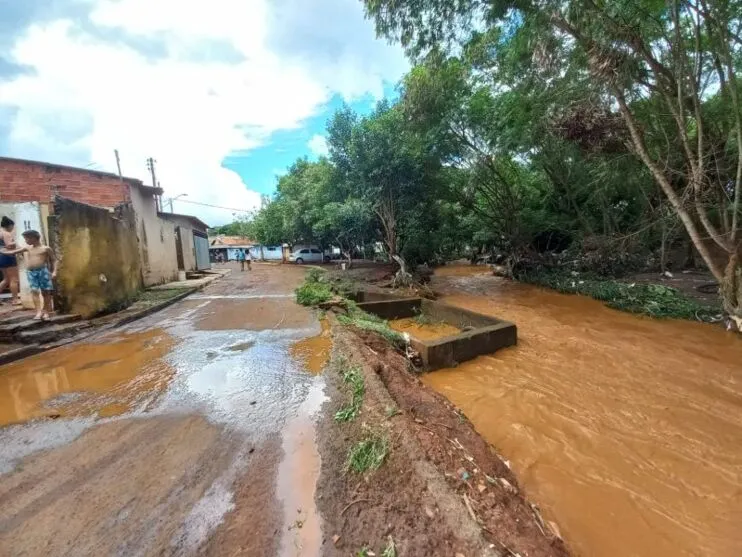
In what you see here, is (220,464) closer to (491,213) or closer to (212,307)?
(212,307)

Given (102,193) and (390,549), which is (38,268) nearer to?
(390,549)

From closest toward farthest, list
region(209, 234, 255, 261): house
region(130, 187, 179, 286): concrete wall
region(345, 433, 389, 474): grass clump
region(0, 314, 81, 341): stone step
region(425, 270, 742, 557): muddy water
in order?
region(345, 433, 389, 474): grass clump, region(425, 270, 742, 557): muddy water, region(0, 314, 81, 341): stone step, region(130, 187, 179, 286): concrete wall, region(209, 234, 255, 261): house

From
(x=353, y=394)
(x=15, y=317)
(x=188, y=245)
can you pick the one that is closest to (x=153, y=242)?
(x=188, y=245)

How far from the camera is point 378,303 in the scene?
9477 millimetres

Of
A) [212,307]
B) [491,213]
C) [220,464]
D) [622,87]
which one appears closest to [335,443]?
[220,464]

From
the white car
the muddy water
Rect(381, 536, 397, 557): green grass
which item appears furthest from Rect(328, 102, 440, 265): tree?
the white car

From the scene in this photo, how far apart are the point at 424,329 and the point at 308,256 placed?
29302mm

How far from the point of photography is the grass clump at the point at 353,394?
123 inches

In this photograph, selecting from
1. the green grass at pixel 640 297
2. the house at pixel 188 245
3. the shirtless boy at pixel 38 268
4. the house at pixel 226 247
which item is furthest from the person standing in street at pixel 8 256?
the house at pixel 226 247

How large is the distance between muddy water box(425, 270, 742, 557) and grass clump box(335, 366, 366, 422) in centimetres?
169

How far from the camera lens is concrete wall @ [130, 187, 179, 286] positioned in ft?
40.2

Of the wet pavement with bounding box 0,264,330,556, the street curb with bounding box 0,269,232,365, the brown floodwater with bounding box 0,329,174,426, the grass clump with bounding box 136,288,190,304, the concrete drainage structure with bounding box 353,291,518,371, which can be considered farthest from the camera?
the grass clump with bounding box 136,288,190,304

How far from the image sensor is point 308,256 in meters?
36.9

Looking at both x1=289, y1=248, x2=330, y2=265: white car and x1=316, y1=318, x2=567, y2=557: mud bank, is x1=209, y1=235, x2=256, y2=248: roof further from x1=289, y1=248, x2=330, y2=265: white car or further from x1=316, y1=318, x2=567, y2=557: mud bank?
x1=316, y1=318, x2=567, y2=557: mud bank
